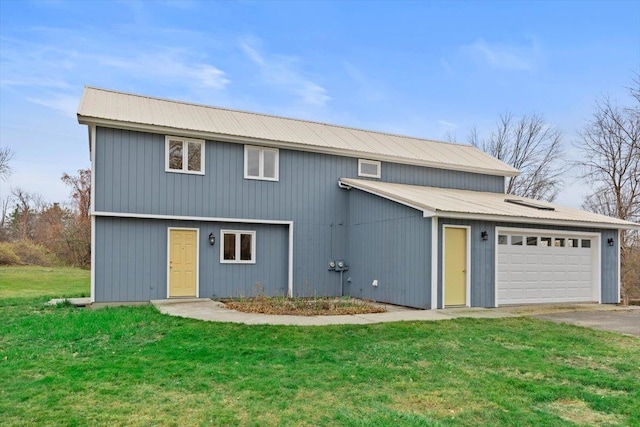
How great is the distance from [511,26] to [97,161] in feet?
42.4

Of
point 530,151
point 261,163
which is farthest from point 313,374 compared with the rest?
point 530,151

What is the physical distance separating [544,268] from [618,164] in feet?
46.2

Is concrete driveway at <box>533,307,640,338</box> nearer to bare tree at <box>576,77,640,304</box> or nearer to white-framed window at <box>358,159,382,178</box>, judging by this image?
white-framed window at <box>358,159,382,178</box>

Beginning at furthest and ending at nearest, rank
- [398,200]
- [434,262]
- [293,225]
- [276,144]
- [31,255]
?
[31,255] → [293,225] → [276,144] → [398,200] → [434,262]

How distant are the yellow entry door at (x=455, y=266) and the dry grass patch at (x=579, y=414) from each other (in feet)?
21.4

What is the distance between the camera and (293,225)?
1387 centimetres

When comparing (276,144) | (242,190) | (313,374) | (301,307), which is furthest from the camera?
(276,144)

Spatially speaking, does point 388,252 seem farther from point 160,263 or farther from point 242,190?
point 160,263

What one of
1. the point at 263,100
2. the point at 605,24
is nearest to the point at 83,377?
the point at 605,24

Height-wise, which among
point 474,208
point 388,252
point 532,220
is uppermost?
point 474,208

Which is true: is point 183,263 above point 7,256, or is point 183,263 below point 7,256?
above

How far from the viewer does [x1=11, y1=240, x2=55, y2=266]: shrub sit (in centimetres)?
3014

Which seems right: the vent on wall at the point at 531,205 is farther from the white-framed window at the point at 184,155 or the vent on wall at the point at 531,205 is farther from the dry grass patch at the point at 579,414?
the dry grass patch at the point at 579,414

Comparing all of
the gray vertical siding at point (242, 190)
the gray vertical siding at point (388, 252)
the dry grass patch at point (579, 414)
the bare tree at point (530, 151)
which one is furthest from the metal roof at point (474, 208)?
the bare tree at point (530, 151)
